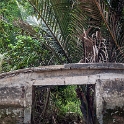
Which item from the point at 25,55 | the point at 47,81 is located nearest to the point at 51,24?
the point at 25,55

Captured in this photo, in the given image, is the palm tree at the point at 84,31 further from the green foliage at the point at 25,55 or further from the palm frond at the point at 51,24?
the green foliage at the point at 25,55

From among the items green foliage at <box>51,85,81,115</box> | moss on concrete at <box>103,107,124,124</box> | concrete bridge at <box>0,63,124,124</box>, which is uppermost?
concrete bridge at <box>0,63,124,124</box>

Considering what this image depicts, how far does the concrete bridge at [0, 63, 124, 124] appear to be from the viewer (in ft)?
13.5

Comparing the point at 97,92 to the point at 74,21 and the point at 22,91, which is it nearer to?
the point at 22,91

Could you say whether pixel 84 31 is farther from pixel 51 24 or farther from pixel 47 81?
pixel 47 81

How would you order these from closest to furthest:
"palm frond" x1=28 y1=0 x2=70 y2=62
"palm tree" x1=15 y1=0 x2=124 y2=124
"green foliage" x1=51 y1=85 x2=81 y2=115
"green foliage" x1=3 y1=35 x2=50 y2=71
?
"palm tree" x1=15 y1=0 x2=124 y2=124, "palm frond" x1=28 y1=0 x2=70 y2=62, "green foliage" x1=3 y1=35 x2=50 y2=71, "green foliage" x1=51 y1=85 x2=81 y2=115

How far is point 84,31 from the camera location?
198 inches

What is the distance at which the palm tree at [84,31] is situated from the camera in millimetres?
4969

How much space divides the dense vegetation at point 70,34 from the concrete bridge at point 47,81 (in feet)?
1.87

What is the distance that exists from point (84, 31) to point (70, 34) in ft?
2.12

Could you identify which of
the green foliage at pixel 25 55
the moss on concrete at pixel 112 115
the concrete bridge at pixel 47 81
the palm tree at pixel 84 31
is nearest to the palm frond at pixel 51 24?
the palm tree at pixel 84 31

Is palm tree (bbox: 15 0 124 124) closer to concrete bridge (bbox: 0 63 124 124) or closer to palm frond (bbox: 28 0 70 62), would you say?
palm frond (bbox: 28 0 70 62)

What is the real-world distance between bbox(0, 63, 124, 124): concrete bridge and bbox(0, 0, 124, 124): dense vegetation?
0.57m

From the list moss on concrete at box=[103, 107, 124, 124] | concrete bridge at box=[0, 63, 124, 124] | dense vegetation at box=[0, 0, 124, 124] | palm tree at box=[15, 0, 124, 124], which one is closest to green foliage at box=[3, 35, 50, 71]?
dense vegetation at box=[0, 0, 124, 124]
